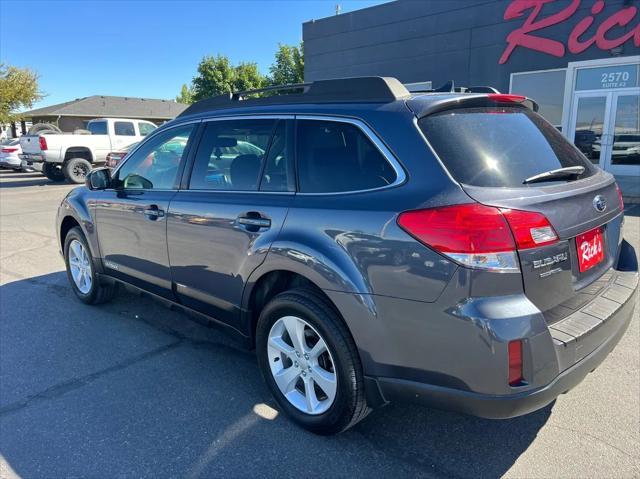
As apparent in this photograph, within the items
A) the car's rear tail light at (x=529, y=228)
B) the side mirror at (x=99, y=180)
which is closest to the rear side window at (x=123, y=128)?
the side mirror at (x=99, y=180)

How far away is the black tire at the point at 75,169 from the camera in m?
16.8

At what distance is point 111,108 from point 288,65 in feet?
53.6

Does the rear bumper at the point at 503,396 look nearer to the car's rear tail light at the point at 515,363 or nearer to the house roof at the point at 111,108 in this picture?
the car's rear tail light at the point at 515,363

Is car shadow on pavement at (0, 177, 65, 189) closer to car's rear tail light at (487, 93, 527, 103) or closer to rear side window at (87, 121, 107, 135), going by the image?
rear side window at (87, 121, 107, 135)

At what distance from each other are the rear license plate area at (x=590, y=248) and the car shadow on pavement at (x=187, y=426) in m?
0.98

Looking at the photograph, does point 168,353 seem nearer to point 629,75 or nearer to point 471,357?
point 471,357

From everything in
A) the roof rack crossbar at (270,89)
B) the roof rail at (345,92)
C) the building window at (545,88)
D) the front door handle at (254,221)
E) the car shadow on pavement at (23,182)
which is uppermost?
the building window at (545,88)

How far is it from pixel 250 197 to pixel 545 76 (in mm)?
13669

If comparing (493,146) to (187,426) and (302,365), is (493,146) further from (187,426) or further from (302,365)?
(187,426)

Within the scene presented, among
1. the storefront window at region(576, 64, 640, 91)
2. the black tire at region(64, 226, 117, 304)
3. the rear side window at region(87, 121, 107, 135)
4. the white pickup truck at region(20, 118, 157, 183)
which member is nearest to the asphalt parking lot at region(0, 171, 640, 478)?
the black tire at region(64, 226, 117, 304)

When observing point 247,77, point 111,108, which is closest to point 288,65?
point 247,77

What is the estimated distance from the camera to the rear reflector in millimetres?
2004

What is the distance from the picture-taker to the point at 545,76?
45.6 ft

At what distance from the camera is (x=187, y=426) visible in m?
2.80
